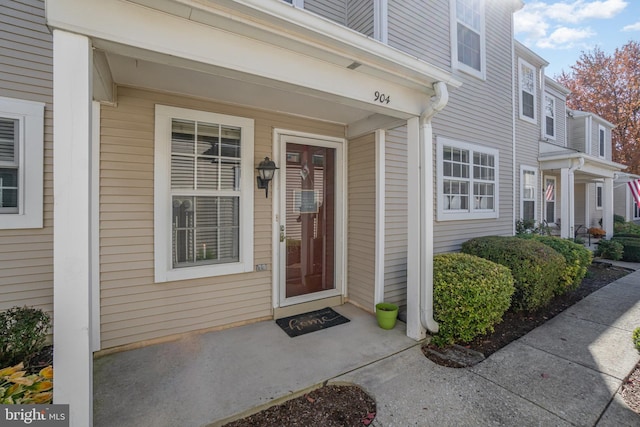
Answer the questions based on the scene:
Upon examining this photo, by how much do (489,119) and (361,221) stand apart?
384cm

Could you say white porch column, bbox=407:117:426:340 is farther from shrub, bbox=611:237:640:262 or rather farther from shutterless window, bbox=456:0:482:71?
shrub, bbox=611:237:640:262

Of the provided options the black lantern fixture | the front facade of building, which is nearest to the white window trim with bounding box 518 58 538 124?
the front facade of building

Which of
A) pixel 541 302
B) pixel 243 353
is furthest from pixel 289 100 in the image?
pixel 541 302

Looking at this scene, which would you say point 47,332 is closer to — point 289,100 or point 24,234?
point 24,234

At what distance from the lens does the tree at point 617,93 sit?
15.8m

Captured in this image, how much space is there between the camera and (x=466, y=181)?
5.33m

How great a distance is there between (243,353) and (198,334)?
721 mm

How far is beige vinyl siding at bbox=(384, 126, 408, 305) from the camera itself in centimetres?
402

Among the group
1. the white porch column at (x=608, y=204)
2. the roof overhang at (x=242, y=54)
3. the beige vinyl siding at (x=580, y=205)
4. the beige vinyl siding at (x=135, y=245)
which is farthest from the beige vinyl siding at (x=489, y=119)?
the beige vinyl siding at (x=580, y=205)

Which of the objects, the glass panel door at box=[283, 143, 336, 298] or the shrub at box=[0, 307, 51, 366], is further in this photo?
the glass panel door at box=[283, 143, 336, 298]

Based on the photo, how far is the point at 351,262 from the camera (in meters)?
4.31

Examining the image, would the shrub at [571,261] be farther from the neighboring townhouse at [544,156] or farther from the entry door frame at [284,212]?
the entry door frame at [284,212]

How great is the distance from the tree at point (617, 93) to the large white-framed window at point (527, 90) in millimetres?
14135

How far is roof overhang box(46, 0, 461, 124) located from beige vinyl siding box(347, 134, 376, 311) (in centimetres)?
105
